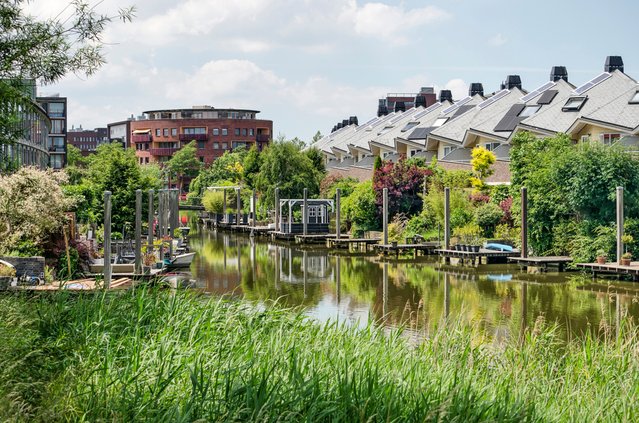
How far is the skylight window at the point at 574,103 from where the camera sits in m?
46.4

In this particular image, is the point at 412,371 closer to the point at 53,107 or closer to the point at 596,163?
the point at 596,163

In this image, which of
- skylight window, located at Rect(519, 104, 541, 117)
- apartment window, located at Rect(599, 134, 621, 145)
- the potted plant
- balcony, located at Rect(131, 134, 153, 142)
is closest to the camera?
the potted plant

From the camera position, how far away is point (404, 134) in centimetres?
6694

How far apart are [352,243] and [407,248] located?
603 centimetres

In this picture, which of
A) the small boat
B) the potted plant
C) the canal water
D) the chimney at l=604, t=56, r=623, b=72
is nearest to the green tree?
the chimney at l=604, t=56, r=623, b=72

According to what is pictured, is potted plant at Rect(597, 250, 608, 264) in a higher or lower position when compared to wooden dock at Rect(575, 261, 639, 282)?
higher

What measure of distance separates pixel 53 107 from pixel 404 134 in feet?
131

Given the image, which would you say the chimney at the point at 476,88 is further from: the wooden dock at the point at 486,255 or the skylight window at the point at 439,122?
the wooden dock at the point at 486,255

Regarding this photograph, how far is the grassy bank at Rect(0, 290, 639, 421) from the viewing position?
289 inches

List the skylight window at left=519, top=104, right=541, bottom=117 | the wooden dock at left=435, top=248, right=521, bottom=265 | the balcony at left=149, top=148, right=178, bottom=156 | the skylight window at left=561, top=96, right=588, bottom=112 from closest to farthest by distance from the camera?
1. the wooden dock at left=435, top=248, right=521, bottom=265
2. the skylight window at left=561, top=96, right=588, bottom=112
3. the skylight window at left=519, top=104, right=541, bottom=117
4. the balcony at left=149, top=148, right=178, bottom=156

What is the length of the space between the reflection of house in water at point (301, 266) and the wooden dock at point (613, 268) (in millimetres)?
8006

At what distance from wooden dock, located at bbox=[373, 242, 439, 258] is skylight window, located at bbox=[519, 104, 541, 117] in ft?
53.0

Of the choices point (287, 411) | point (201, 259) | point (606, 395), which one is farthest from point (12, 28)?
point (201, 259)

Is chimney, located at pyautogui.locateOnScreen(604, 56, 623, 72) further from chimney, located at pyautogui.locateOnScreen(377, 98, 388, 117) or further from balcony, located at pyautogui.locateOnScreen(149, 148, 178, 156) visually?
balcony, located at pyautogui.locateOnScreen(149, 148, 178, 156)
